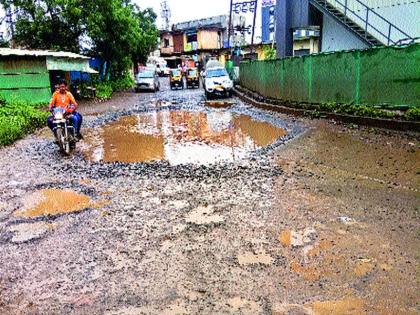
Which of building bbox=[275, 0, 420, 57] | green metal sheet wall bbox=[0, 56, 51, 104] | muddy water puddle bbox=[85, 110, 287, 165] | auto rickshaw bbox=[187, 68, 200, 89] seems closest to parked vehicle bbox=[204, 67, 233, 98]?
building bbox=[275, 0, 420, 57]

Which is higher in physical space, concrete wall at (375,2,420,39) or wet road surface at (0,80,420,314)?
concrete wall at (375,2,420,39)

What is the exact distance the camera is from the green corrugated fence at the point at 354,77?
32.5ft

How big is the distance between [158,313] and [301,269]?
4.54ft

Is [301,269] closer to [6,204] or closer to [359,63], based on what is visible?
[6,204]

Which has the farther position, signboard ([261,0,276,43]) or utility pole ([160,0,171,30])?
utility pole ([160,0,171,30])

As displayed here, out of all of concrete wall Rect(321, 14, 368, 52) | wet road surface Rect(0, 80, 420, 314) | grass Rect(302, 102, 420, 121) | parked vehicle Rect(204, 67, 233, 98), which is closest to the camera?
wet road surface Rect(0, 80, 420, 314)

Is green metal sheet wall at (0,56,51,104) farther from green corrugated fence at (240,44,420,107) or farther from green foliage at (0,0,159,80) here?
green corrugated fence at (240,44,420,107)

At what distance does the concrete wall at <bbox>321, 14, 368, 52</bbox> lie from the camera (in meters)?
17.9

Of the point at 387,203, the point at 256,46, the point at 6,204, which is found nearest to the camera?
the point at 387,203

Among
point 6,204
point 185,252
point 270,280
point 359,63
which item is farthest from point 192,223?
point 359,63

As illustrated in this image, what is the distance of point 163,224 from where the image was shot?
4871 millimetres

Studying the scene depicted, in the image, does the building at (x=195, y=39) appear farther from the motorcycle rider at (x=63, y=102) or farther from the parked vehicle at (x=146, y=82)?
the motorcycle rider at (x=63, y=102)

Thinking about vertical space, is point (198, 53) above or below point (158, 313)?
above

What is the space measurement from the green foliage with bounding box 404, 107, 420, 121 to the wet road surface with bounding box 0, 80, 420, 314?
75cm
